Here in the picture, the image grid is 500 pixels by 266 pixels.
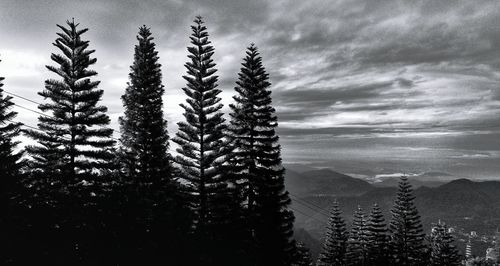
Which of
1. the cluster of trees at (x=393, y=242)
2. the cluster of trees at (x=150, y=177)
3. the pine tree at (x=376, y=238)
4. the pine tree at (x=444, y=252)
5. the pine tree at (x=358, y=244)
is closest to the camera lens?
the cluster of trees at (x=150, y=177)

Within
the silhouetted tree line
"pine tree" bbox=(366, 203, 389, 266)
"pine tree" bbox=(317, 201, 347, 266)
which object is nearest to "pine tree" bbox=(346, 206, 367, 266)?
"pine tree" bbox=(317, 201, 347, 266)

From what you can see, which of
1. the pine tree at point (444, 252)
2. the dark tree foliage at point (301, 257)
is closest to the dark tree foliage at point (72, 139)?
the dark tree foliage at point (301, 257)

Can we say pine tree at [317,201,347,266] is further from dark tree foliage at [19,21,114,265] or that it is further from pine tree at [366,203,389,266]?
dark tree foliage at [19,21,114,265]

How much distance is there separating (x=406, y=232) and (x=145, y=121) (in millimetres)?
38592

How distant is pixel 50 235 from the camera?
17.9 meters

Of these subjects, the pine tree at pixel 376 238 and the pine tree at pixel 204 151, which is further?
the pine tree at pixel 376 238

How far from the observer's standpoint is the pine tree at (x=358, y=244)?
49.4 meters

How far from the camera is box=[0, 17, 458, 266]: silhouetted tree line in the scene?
21.4 metres

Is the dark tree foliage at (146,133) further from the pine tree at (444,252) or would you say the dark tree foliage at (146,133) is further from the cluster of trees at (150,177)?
the pine tree at (444,252)

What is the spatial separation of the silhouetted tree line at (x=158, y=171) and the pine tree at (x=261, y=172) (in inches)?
3.3

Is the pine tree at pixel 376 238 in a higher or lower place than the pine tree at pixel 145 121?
lower

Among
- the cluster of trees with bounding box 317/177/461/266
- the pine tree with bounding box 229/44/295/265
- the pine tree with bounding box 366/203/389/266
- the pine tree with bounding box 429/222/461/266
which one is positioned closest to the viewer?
the pine tree with bounding box 229/44/295/265

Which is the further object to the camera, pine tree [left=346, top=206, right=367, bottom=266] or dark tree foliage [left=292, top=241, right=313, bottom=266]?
pine tree [left=346, top=206, right=367, bottom=266]

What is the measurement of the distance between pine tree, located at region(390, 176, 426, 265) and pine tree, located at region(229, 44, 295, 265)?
25720 mm
